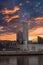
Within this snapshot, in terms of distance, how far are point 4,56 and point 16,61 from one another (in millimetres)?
895

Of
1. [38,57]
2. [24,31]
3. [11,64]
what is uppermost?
[24,31]

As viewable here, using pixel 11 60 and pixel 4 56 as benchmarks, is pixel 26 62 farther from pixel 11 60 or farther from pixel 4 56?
pixel 4 56

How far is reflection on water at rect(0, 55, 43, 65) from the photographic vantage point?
6.76 meters

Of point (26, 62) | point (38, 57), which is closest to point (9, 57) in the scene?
point (26, 62)

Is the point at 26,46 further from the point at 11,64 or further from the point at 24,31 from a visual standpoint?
the point at 11,64

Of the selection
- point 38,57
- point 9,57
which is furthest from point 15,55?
point 38,57

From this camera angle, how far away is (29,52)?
21.9 feet

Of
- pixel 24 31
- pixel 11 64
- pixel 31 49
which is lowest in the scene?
pixel 11 64

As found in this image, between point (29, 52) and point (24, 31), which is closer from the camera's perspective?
point (29, 52)

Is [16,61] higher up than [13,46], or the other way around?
[13,46]

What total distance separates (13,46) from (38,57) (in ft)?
6.25

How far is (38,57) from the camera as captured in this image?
6926 millimetres

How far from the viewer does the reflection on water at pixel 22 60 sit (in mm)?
6758

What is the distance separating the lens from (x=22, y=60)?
6895mm
